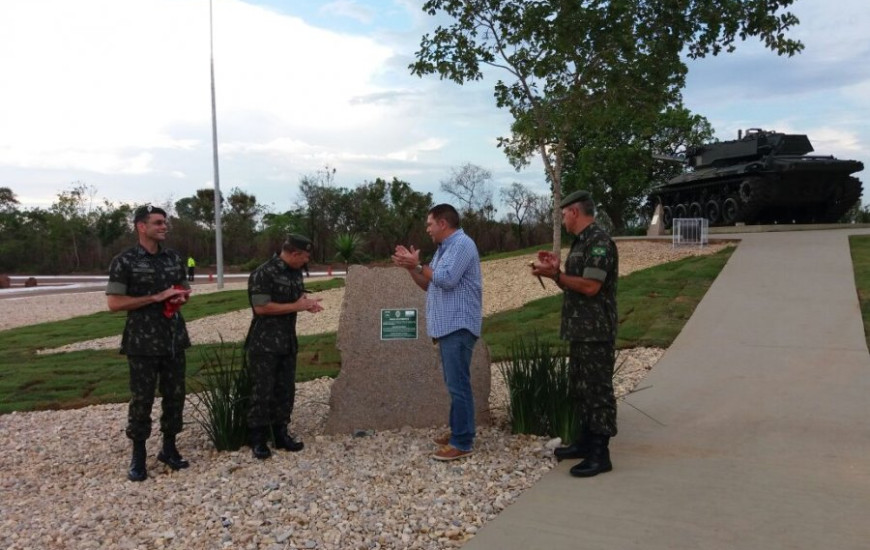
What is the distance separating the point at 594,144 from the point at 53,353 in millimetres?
32452

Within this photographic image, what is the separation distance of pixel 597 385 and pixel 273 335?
2116 mm

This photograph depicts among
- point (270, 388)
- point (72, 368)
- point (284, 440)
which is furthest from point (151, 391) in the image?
point (72, 368)

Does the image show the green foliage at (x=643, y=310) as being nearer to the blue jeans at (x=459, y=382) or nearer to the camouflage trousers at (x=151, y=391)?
the blue jeans at (x=459, y=382)

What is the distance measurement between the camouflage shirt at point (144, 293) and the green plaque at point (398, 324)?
148 cm

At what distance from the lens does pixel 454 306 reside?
4.58m

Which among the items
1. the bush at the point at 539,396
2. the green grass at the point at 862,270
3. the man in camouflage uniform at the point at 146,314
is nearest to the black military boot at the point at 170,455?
the man in camouflage uniform at the point at 146,314

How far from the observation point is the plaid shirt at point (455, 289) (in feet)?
14.8

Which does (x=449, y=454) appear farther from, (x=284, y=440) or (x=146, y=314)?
(x=146, y=314)

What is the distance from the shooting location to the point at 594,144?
129 ft

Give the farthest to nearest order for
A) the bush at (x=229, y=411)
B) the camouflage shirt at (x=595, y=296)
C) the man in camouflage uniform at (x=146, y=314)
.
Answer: the bush at (x=229, y=411) < the man in camouflage uniform at (x=146, y=314) < the camouflage shirt at (x=595, y=296)

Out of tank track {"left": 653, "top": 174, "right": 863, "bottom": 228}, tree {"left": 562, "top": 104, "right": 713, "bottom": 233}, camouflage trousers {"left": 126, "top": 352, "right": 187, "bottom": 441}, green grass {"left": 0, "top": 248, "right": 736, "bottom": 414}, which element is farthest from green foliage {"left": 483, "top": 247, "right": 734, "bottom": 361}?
tree {"left": 562, "top": 104, "right": 713, "bottom": 233}

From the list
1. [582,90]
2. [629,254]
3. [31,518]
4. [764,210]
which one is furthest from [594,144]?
[31,518]

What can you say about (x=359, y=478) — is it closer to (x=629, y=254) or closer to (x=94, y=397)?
(x=94, y=397)

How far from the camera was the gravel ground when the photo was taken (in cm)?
370
